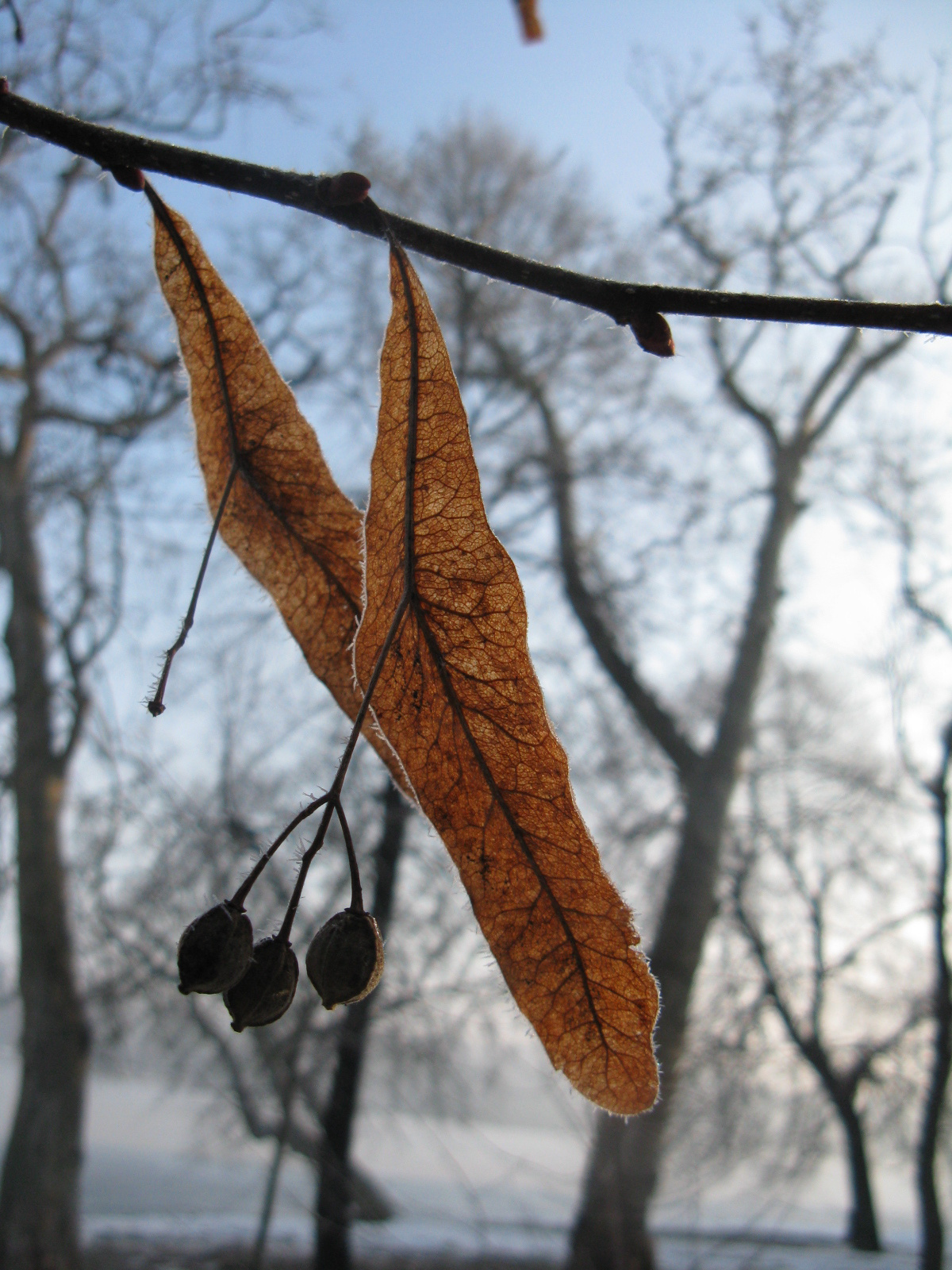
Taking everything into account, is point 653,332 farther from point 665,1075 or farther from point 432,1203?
point 432,1203

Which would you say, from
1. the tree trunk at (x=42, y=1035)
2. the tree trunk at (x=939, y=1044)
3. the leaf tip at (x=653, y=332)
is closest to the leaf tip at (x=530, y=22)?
the leaf tip at (x=653, y=332)

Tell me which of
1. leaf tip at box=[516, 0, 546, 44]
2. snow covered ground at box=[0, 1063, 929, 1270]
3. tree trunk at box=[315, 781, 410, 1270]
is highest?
leaf tip at box=[516, 0, 546, 44]

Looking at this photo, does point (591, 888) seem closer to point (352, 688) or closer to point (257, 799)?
point (352, 688)

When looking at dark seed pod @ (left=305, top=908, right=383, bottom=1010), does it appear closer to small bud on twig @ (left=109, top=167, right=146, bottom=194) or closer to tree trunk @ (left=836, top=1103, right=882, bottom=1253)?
small bud on twig @ (left=109, top=167, right=146, bottom=194)

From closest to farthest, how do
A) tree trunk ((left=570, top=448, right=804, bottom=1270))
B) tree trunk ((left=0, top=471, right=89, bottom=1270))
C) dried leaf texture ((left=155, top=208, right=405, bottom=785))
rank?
dried leaf texture ((left=155, top=208, right=405, bottom=785)) → tree trunk ((left=570, top=448, right=804, bottom=1270)) → tree trunk ((left=0, top=471, right=89, bottom=1270))

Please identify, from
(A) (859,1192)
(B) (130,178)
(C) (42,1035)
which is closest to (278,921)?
(C) (42,1035)

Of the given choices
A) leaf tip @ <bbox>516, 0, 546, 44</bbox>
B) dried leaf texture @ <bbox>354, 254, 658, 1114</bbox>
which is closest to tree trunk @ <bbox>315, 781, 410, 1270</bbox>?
leaf tip @ <bbox>516, 0, 546, 44</bbox>
